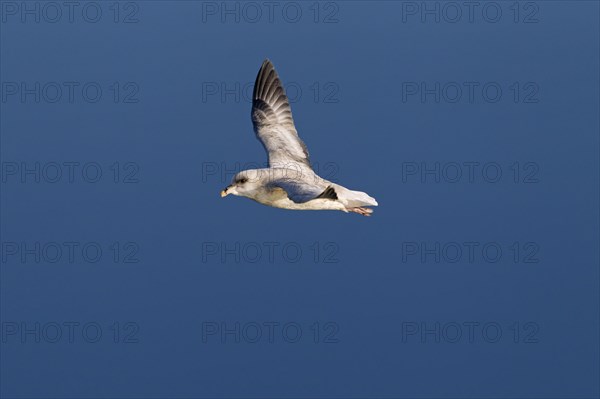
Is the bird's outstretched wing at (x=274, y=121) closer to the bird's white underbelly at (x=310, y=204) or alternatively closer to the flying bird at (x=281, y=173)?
the flying bird at (x=281, y=173)

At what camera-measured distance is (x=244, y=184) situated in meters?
14.7

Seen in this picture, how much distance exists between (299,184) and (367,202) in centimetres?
127

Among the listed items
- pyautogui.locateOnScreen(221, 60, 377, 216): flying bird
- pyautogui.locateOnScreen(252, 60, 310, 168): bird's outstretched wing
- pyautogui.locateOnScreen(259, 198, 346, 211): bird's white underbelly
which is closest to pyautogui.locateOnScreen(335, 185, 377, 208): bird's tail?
pyautogui.locateOnScreen(221, 60, 377, 216): flying bird

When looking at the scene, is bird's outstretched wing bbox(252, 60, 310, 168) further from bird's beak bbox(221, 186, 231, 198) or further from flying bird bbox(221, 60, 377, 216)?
bird's beak bbox(221, 186, 231, 198)

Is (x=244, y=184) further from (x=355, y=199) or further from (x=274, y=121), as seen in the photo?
(x=274, y=121)

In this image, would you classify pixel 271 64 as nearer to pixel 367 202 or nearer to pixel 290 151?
pixel 290 151

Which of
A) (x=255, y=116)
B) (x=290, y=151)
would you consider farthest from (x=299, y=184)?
(x=255, y=116)

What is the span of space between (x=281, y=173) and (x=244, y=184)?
1.84ft

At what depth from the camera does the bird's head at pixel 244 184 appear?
1469 centimetres

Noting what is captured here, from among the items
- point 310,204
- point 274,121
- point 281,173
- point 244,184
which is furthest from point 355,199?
point 274,121

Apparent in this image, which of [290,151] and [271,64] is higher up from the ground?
[271,64]

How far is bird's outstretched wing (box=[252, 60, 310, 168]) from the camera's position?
1652 cm

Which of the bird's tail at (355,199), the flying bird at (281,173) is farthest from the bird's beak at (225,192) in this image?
the bird's tail at (355,199)

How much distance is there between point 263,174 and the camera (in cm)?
1478
